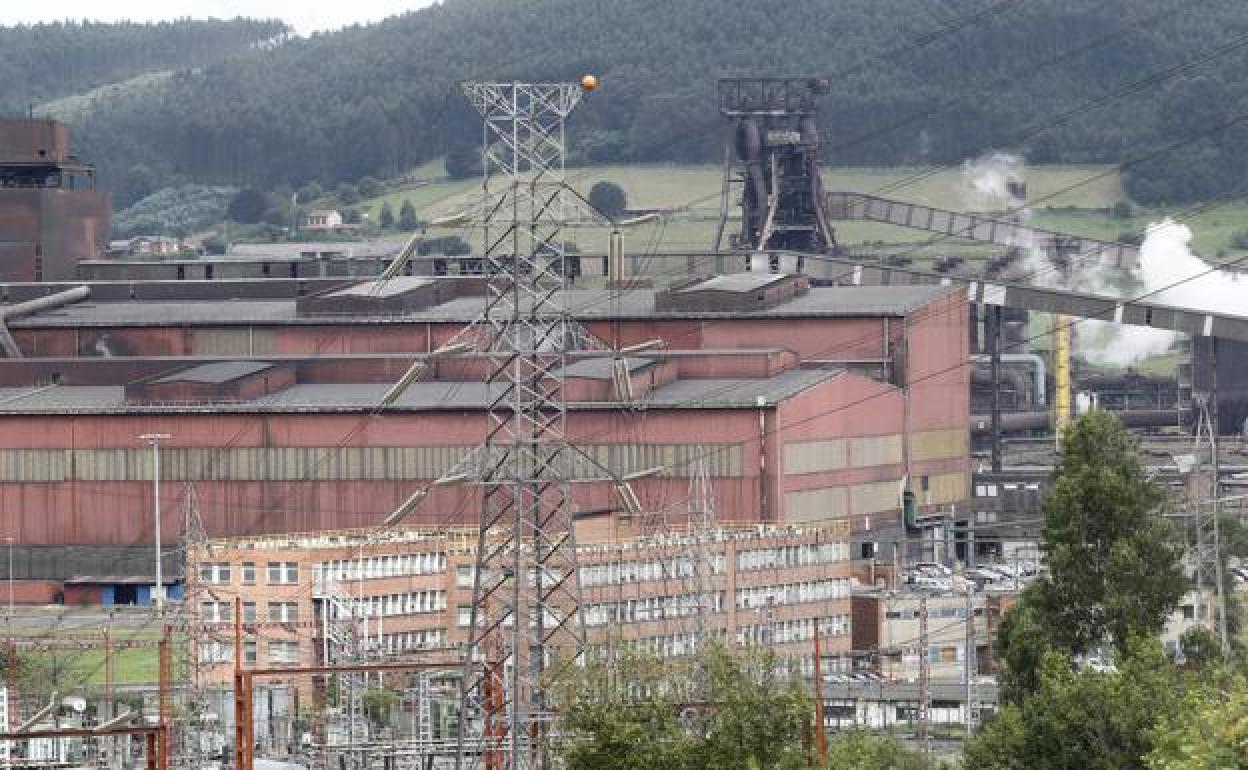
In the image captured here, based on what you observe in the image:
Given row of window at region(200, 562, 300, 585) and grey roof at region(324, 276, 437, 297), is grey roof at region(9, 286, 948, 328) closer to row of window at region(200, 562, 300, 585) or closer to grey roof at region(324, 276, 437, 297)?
grey roof at region(324, 276, 437, 297)

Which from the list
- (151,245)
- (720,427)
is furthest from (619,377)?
(151,245)

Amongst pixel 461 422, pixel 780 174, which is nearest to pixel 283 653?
pixel 461 422

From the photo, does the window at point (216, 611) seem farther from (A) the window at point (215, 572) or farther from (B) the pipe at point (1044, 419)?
(B) the pipe at point (1044, 419)

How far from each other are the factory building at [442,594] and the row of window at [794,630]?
28 mm

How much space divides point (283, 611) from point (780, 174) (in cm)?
6291

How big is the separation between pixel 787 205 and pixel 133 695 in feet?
235

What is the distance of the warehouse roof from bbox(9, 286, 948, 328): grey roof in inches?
208

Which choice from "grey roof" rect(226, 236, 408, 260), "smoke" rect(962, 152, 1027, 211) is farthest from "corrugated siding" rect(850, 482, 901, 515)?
"smoke" rect(962, 152, 1027, 211)

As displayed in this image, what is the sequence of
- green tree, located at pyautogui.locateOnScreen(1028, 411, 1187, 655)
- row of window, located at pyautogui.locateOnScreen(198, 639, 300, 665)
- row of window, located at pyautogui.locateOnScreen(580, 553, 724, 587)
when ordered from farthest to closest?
row of window, located at pyautogui.locateOnScreen(580, 553, 724, 587) → row of window, located at pyautogui.locateOnScreen(198, 639, 300, 665) → green tree, located at pyautogui.locateOnScreen(1028, 411, 1187, 655)

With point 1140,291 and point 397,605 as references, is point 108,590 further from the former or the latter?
point 1140,291

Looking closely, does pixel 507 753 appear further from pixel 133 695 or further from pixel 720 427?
pixel 720 427

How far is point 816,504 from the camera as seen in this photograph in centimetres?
8719

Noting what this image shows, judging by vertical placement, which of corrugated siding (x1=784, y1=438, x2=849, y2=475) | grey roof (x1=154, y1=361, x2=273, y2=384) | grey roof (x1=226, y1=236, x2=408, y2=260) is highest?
grey roof (x1=226, y1=236, x2=408, y2=260)

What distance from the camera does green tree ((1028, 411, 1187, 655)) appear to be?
50.1 m
